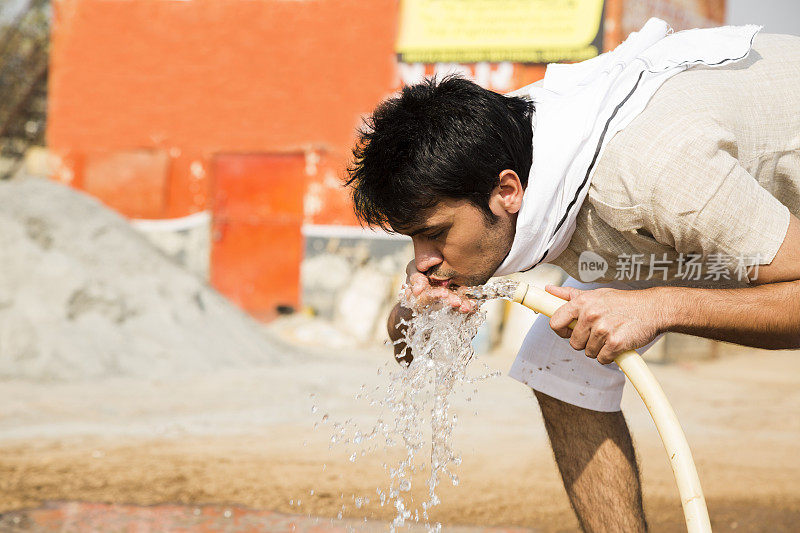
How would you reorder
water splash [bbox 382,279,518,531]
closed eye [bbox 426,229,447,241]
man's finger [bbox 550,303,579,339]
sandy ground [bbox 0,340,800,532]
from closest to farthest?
1. man's finger [bbox 550,303,579,339]
2. closed eye [bbox 426,229,447,241]
3. water splash [bbox 382,279,518,531]
4. sandy ground [bbox 0,340,800,532]

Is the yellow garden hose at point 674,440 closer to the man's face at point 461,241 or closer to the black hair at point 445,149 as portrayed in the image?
the man's face at point 461,241

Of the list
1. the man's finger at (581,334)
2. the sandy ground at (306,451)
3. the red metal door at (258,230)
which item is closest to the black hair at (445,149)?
the man's finger at (581,334)

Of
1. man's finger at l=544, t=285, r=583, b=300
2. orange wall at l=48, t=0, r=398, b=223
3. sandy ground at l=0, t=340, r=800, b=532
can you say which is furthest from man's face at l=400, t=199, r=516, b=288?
orange wall at l=48, t=0, r=398, b=223

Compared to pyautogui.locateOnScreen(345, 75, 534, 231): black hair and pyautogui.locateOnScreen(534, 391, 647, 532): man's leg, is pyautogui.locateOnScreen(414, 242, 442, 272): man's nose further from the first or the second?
pyautogui.locateOnScreen(534, 391, 647, 532): man's leg

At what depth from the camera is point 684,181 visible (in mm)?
1684

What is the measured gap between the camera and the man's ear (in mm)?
1894

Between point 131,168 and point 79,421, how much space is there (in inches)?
262

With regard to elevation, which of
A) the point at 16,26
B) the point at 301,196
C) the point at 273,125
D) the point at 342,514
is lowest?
the point at 342,514

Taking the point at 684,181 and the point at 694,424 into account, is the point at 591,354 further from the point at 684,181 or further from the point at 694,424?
the point at 694,424

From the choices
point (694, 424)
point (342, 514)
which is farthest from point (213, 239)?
point (342, 514)

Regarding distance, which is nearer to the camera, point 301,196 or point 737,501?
point 737,501

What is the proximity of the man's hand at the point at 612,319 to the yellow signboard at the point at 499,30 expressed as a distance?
7.97 m

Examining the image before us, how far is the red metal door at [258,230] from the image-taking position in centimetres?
1045

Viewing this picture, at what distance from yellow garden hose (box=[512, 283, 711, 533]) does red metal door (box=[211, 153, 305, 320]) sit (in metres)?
8.69
